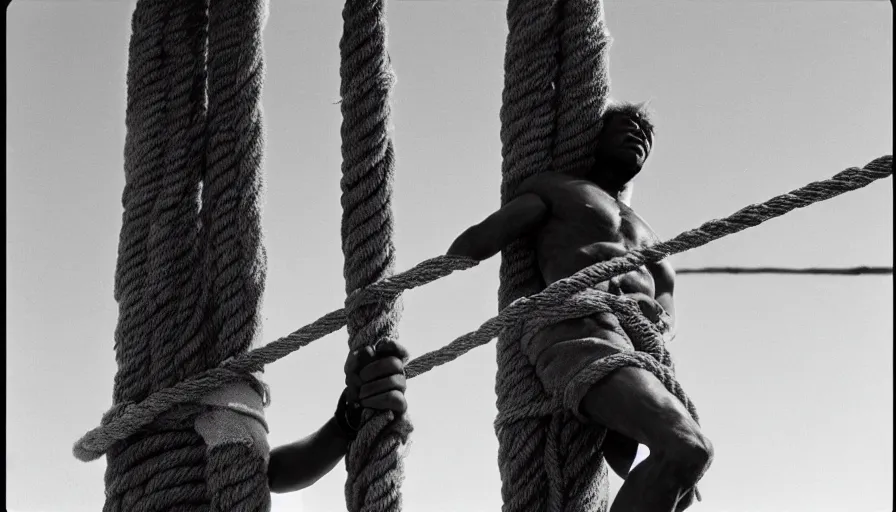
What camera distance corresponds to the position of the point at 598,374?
239 centimetres

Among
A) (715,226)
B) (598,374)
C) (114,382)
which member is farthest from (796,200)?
(114,382)

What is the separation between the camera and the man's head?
2.78m

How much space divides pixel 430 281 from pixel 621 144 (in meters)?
0.62

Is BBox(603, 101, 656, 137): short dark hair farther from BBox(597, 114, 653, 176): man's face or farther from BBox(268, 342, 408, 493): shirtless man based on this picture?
BBox(268, 342, 408, 493): shirtless man

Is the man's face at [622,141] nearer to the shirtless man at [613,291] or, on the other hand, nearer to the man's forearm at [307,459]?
the shirtless man at [613,291]

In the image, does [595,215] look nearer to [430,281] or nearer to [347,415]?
[430,281]

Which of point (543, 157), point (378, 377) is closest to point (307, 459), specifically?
point (378, 377)

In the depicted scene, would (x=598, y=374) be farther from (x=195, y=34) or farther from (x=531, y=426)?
(x=195, y=34)

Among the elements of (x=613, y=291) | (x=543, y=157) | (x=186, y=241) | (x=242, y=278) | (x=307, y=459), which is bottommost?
(x=307, y=459)

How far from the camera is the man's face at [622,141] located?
9.09ft

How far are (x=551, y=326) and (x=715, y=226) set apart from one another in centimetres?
39

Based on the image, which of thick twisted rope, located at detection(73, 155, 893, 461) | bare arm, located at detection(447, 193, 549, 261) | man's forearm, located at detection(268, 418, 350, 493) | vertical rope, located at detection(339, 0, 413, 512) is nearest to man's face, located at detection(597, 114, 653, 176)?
bare arm, located at detection(447, 193, 549, 261)

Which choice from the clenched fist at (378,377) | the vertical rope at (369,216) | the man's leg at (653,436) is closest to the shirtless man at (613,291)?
the man's leg at (653,436)

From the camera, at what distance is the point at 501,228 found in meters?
2.58
